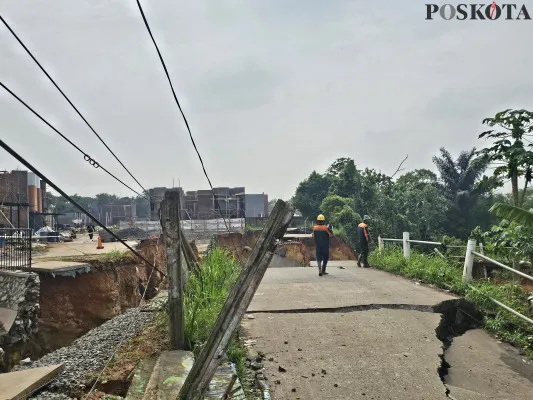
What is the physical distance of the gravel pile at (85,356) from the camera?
176 inches

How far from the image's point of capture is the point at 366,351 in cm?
467

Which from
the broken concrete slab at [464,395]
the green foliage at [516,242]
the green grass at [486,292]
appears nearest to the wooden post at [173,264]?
the broken concrete slab at [464,395]

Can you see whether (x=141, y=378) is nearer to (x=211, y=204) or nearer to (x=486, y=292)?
(x=486, y=292)

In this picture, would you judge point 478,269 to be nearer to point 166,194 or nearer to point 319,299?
point 319,299

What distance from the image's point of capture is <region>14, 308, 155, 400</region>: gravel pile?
4.47 metres

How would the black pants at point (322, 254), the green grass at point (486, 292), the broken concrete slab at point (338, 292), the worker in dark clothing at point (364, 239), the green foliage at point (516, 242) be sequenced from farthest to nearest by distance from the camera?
the worker in dark clothing at point (364, 239) < the black pants at point (322, 254) < the green foliage at point (516, 242) < the broken concrete slab at point (338, 292) < the green grass at point (486, 292)

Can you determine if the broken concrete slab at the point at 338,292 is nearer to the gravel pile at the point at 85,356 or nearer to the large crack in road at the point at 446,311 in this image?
the large crack in road at the point at 446,311

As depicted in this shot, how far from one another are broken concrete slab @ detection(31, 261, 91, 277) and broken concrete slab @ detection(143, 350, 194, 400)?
10203mm

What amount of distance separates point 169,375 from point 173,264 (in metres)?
1.16

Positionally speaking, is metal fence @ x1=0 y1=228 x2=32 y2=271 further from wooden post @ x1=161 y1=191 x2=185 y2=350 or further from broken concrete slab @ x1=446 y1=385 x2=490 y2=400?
broken concrete slab @ x1=446 y1=385 x2=490 y2=400

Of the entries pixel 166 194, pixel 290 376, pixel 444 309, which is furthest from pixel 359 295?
pixel 166 194

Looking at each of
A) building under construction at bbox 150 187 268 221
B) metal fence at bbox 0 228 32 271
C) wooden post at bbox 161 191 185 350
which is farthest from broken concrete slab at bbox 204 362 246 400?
building under construction at bbox 150 187 268 221

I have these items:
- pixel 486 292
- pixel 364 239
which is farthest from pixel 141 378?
pixel 364 239

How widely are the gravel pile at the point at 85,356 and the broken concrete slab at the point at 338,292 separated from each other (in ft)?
6.38
